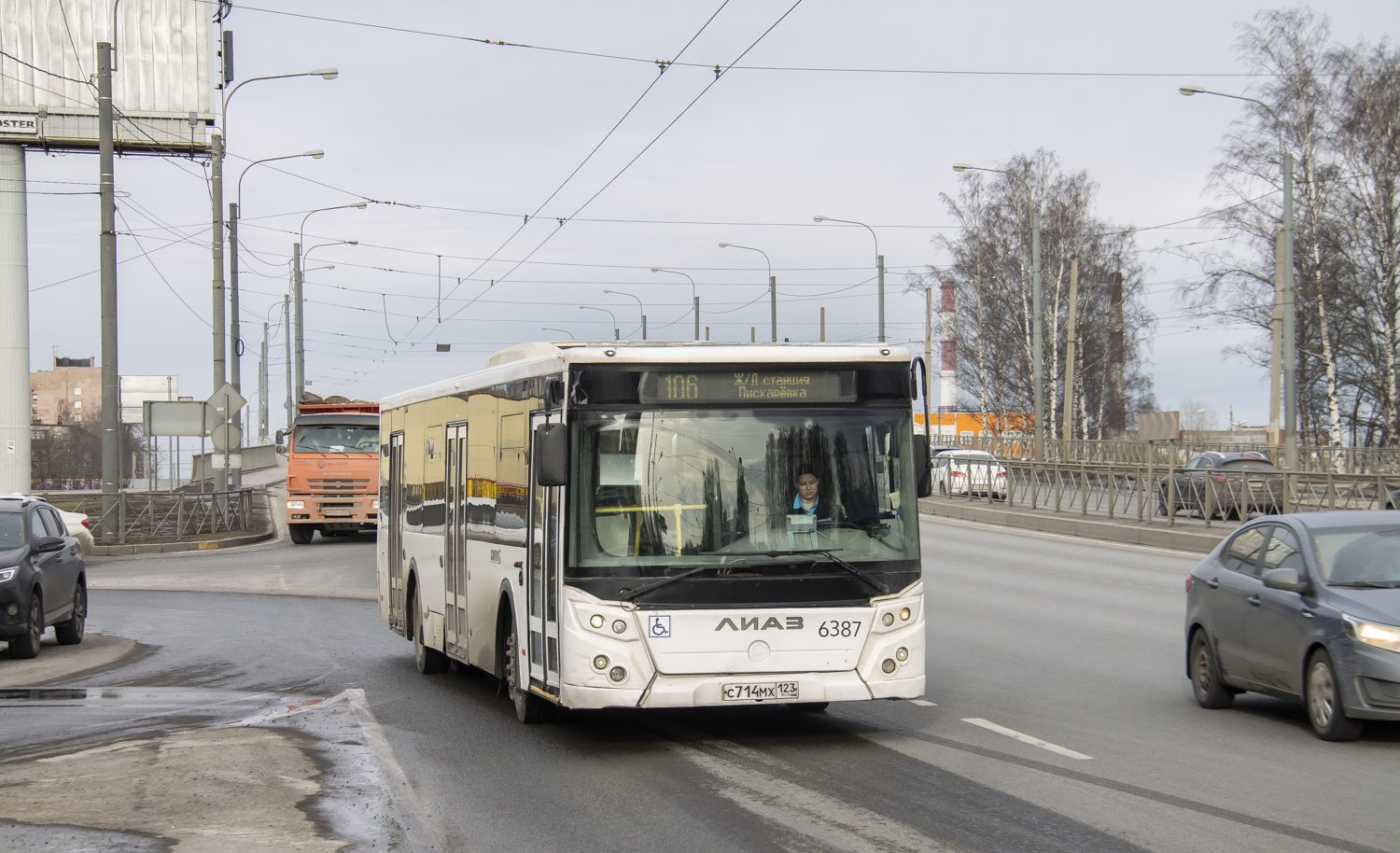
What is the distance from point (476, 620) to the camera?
425 inches

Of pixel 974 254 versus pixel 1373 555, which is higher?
pixel 974 254

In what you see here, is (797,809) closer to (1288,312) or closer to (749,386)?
(749,386)

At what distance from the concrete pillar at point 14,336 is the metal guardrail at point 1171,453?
101 ft

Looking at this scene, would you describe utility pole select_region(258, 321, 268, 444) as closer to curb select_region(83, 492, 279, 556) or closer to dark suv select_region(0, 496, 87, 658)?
curb select_region(83, 492, 279, 556)

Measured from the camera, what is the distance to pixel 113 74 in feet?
166

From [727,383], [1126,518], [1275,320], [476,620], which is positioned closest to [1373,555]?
[727,383]

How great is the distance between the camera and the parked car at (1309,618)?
27.6 feet

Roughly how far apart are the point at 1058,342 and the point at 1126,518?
38825 millimetres

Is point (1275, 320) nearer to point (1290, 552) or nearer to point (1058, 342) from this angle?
point (1058, 342)

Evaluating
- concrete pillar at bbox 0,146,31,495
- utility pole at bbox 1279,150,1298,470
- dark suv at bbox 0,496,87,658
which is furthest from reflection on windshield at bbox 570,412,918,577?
concrete pillar at bbox 0,146,31,495

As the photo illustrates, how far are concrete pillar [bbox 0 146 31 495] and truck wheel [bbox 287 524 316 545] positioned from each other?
63.5 ft

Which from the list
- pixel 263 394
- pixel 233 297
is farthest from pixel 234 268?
pixel 263 394

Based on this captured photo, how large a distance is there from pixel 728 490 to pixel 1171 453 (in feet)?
68.8

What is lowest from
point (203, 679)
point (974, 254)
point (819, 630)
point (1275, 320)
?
point (203, 679)
